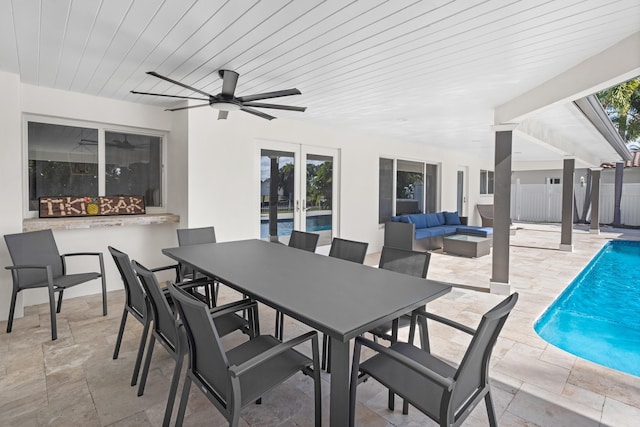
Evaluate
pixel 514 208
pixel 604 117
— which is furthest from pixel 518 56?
pixel 514 208

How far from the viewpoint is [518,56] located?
2834 mm

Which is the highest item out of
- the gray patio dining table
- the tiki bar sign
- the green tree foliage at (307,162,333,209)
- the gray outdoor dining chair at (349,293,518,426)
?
the green tree foliage at (307,162,333,209)

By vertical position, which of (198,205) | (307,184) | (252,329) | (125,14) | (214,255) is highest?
(125,14)

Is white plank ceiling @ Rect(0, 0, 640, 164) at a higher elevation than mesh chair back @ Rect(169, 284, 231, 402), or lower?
higher

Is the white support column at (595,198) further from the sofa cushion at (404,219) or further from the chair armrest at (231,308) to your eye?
the chair armrest at (231,308)

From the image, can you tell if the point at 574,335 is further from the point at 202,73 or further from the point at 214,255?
the point at 202,73

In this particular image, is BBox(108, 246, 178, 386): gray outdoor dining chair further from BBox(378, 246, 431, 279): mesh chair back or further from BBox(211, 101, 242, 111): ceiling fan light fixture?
BBox(378, 246, 431, 279): mesh chair back

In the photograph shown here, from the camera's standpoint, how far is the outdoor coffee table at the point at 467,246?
21.7 feet

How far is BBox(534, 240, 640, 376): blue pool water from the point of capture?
298 centimetres

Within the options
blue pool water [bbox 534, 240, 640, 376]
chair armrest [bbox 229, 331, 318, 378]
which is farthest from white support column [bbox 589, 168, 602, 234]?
chair armrest [bbox 229, 331, 318, 378]

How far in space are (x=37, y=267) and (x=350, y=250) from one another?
2.83m

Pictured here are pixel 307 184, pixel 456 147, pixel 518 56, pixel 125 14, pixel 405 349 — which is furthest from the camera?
pixel 456 147

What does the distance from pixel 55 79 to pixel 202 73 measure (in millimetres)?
1663

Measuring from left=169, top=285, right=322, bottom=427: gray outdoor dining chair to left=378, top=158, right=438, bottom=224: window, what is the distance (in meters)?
5.74
